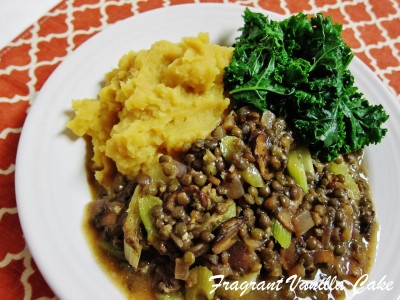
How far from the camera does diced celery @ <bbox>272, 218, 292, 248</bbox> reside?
392 centimetres

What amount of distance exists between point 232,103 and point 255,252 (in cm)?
178

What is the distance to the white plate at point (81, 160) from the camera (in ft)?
11.9

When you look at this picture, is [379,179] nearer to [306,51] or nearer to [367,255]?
[367,255]

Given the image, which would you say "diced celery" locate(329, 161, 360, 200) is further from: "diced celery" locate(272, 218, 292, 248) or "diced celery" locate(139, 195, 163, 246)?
"diced celery" locate(139, 195, 163, 246)

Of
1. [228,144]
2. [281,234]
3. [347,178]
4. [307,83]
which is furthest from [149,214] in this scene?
[347,178]

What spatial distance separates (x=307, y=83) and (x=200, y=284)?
2.51 metres

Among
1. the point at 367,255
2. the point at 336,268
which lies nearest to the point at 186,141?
the point at 336,268

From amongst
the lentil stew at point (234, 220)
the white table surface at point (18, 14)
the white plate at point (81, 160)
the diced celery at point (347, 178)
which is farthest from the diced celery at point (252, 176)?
the white table surface at point (18, 14)

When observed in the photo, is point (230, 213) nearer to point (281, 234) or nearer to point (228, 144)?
point (281, 234)

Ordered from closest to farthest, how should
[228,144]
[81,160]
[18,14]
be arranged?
[228,144] < [81,160] < [18,14]

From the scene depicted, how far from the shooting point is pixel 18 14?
5750 millimetres

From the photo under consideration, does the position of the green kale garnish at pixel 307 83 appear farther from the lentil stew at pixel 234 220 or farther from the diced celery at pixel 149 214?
the diced celery at pixel 149 214

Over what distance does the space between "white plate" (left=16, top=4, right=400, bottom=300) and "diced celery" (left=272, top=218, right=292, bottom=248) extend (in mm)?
928

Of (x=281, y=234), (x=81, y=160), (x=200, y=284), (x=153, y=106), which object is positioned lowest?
(x=200, y=284)
